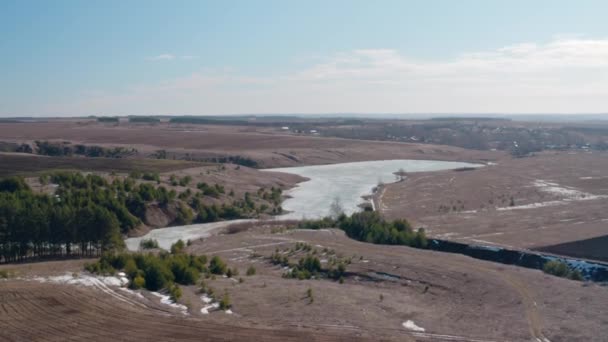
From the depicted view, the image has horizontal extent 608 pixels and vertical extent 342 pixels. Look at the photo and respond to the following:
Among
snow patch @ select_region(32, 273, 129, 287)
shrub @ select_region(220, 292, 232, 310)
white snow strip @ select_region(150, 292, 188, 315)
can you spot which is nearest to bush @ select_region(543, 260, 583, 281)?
shrub @ select_region(220, 292, 232, 310)

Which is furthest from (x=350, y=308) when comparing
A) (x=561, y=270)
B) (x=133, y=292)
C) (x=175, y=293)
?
(x=561, y=270)

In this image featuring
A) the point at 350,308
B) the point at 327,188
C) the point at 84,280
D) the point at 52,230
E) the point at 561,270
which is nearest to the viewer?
the point at 350,308

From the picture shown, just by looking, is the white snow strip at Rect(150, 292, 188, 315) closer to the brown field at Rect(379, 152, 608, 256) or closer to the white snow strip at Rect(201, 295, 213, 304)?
the white snow strip at Rect(201, 295, 213, 304)

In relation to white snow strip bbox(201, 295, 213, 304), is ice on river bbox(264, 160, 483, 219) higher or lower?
lower

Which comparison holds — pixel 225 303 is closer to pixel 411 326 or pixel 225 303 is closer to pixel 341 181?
pixel 411 326

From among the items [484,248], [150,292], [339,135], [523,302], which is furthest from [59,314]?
[339,135]

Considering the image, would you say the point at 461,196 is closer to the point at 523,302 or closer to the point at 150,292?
the point at 523,302
